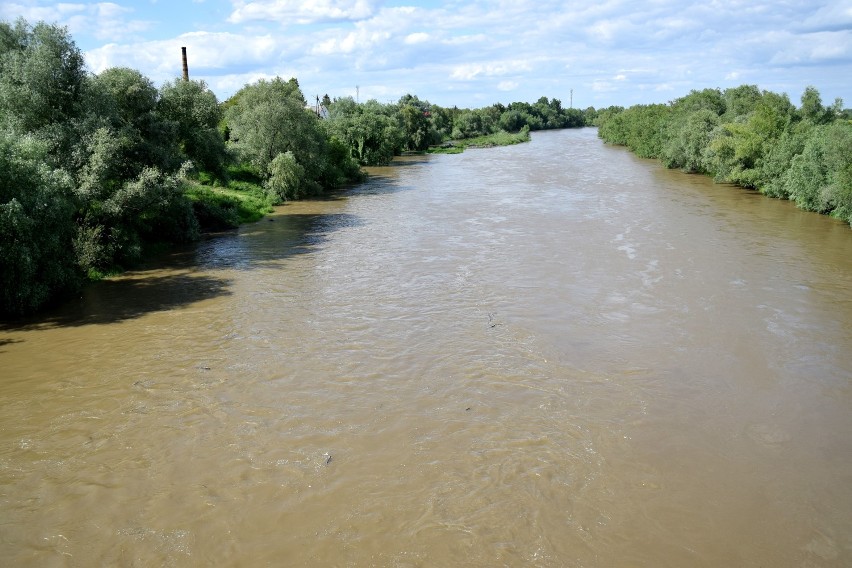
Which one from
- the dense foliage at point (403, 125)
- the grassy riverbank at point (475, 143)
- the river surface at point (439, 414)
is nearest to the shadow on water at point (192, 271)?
the river surface at point (439, 414)

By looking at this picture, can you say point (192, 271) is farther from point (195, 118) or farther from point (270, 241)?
point (195, 118)

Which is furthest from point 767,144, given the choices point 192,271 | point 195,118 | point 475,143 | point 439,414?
point 475,143

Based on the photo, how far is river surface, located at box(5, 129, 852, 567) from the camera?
31.1 ft

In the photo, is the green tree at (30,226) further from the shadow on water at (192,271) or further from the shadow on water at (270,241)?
the shadow on water at (270,241)

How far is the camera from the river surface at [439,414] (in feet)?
31.1

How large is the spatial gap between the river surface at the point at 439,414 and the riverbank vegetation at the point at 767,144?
33.3ft

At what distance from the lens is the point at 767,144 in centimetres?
4247

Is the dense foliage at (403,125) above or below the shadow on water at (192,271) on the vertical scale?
above

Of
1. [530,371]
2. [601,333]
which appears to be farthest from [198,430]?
[601,333]

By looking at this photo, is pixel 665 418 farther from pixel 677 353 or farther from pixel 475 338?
pixel 475 338

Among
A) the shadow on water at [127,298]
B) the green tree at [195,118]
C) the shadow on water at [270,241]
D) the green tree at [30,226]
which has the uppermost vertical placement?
the green tree at [195,118]

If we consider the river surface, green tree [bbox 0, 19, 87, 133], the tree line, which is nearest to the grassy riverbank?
the tree line

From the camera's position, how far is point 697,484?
10648 millimetres

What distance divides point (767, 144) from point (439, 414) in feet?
130
